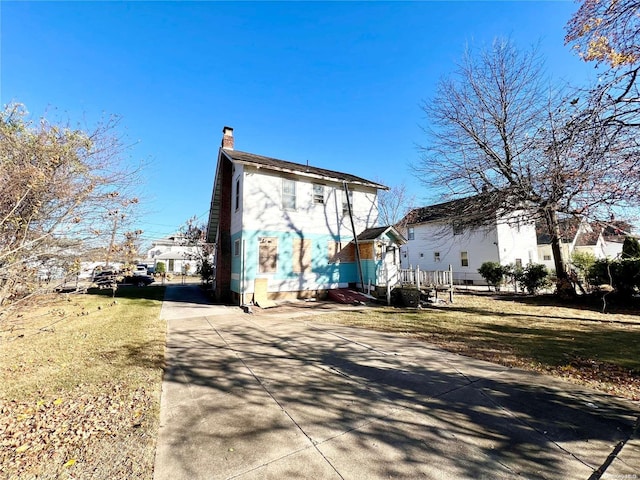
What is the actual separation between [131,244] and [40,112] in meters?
5.12

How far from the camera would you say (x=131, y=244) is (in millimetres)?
5293

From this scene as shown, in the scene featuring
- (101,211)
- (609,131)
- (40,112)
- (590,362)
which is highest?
(40,112)

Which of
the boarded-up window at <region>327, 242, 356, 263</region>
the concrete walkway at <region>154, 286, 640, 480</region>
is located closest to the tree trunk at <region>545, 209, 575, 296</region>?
the boarded-up window at <region>327, 242, 356, 263</region>

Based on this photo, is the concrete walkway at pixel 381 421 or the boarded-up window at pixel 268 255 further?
the boarded-up window at pixel 268 255

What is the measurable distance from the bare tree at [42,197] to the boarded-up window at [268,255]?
20.4ft

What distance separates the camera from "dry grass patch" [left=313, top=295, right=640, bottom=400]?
16.2ft

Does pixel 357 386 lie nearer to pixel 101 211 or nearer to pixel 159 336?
pixel 159 336

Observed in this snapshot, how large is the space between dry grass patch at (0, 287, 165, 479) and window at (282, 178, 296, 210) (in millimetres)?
8636

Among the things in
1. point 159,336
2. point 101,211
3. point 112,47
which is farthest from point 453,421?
point 112,47

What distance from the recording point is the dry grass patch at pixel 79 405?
8.65 feet

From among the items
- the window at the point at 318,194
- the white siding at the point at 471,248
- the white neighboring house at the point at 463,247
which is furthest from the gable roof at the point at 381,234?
the white siding at the point at 471,248

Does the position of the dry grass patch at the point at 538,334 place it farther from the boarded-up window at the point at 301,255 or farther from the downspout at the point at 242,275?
the downspout at the point at 242,275

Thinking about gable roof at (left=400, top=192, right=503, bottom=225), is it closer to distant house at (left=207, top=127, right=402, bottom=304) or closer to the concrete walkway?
distant house at (left=207, top=127, right=402, bottom=304)

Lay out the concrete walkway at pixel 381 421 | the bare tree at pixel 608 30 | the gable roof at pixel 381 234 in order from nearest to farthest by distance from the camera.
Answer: the concrete walkway at pixel 381 421, the bare tree at pixel 608 30, the gable roof at pixel 381 234
